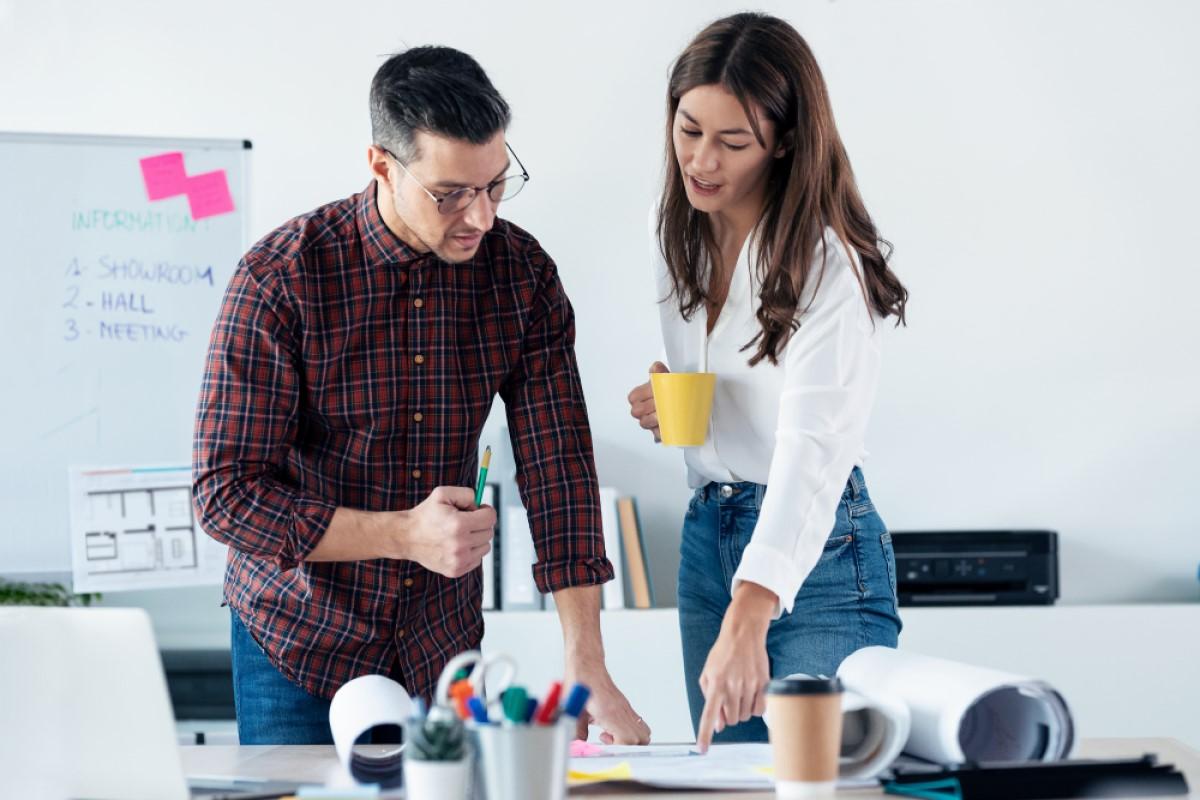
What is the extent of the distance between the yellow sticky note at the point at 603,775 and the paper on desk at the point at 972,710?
258mm

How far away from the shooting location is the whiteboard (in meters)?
3.08

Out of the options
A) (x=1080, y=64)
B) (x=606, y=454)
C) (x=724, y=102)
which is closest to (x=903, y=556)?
(x=606, y=454)

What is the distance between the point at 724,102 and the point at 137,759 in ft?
3.37

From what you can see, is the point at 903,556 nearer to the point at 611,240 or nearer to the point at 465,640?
the point at 611,240

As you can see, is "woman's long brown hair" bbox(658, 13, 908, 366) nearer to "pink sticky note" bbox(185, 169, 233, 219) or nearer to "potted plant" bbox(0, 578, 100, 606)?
"pink sticky note" bbox(185, 169, 233, 219)

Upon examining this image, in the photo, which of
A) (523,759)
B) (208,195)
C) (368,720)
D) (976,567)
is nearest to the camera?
(523,759)

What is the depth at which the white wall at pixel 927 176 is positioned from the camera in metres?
3.20

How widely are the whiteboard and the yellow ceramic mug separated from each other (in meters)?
1.81

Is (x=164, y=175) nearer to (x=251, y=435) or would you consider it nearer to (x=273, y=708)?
(x=251, y=435)

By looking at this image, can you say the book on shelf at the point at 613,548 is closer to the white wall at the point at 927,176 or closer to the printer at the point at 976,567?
the white wall at the point at 927,176

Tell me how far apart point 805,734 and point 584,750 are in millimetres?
324

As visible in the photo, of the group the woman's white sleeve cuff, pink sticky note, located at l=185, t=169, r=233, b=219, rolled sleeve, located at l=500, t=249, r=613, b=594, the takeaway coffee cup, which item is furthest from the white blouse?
pink sticky note, located at l=185, t=169, r=233, b=219

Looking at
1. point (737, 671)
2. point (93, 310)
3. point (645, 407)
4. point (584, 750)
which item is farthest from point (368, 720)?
point (93, 310)

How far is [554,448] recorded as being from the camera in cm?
171
